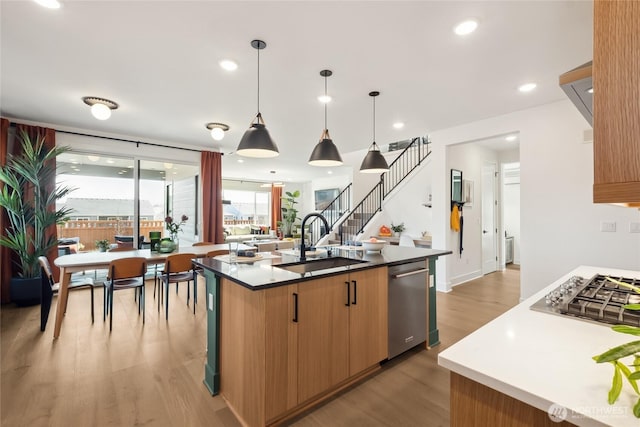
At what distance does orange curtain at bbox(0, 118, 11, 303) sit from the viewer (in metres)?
4.05

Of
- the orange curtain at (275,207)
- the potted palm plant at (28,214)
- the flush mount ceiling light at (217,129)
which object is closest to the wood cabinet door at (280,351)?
the flush mount ceiling light at (217,129)

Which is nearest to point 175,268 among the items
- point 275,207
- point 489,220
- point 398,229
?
point 398,229

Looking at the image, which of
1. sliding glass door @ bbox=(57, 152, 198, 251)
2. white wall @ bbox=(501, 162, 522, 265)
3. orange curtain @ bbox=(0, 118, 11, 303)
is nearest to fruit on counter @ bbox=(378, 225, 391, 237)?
white wall @ bbox=(501, 162, 522, 265)

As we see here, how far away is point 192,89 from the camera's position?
3303mm

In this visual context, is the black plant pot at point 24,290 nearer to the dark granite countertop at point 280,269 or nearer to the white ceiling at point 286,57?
the white ceiling at point 286,57

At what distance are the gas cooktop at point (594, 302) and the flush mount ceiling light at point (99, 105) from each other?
4565mm

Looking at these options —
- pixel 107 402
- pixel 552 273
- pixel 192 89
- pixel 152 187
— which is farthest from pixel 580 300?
pixel 152 187

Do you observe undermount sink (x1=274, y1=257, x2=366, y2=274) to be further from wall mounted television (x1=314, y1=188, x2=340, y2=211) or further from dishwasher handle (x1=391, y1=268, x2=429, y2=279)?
wall mounted television (x1=314, y1=188, x2=340, y2=211)

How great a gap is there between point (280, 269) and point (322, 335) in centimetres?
53

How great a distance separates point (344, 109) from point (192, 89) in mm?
1928

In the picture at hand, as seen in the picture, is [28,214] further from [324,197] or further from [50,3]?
[324,197]

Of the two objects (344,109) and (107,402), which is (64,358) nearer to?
(107,402)

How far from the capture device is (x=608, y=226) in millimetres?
3332

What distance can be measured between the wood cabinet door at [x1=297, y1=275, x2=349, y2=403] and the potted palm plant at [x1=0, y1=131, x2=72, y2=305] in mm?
4140
